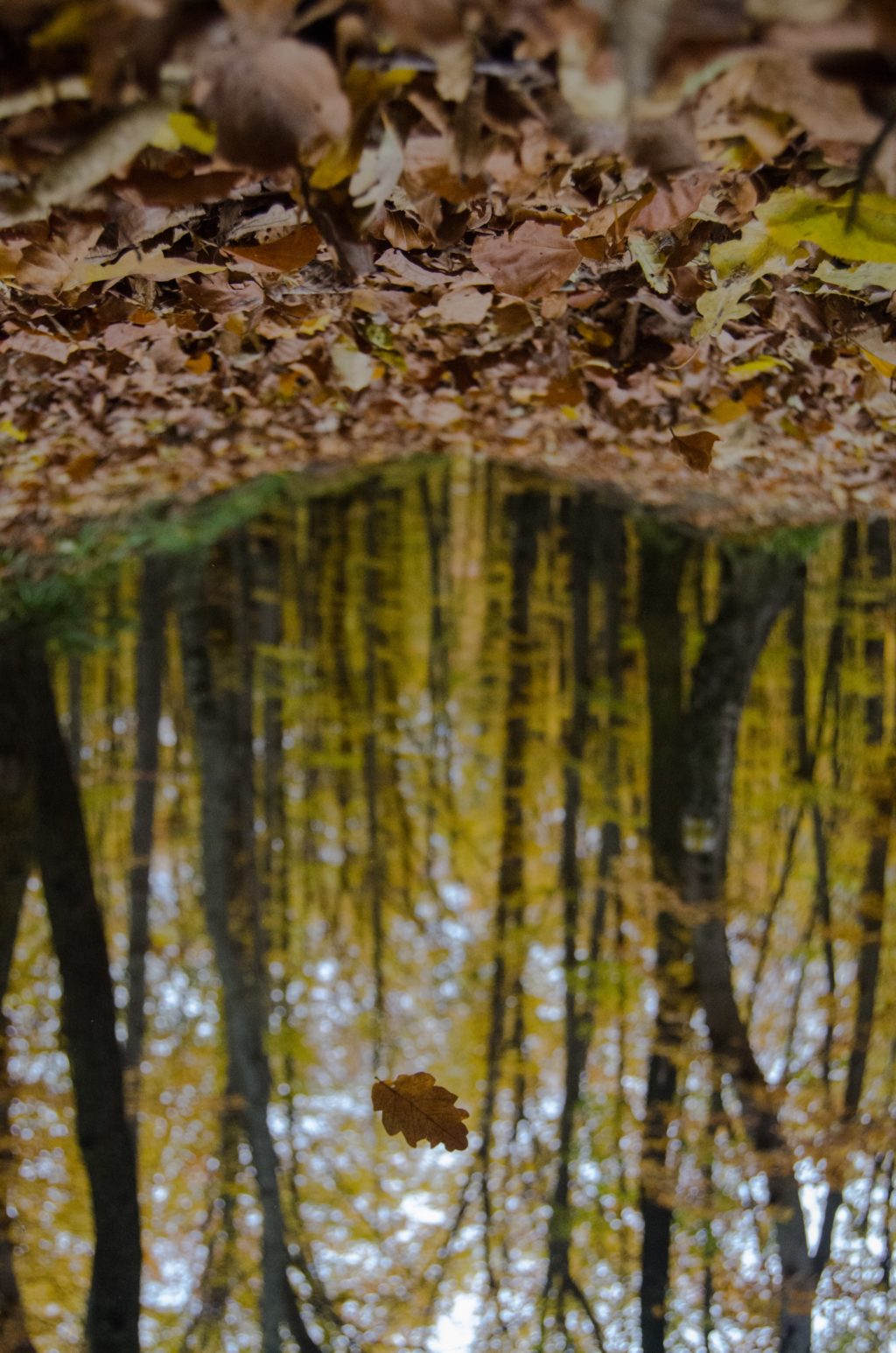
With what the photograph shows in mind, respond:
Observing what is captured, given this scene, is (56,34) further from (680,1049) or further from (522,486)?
(522,486)

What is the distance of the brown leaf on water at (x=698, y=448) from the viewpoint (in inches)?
54.5

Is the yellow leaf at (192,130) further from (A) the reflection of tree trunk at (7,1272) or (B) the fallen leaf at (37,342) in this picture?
(A) the reflection of tree trunk at (7,1272)

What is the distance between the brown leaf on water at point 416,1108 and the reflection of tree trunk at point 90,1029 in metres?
2.55

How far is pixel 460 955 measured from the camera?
3938mm

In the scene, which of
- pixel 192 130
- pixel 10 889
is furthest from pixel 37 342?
pixel 10 889

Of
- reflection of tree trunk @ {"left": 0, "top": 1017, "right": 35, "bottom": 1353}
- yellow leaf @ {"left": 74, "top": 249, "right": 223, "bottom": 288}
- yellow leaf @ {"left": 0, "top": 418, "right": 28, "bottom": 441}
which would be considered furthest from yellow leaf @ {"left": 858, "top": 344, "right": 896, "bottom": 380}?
reflection of tree trunk @ {"left": 0, "top": 1017, "right": 35, "bottom": 1353}

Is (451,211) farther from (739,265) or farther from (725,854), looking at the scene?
(725,854)

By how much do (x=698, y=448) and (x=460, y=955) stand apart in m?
3.00

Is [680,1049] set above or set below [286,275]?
below

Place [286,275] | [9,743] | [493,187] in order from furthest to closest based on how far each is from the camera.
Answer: [9,743] < [286,275] < [493,187]

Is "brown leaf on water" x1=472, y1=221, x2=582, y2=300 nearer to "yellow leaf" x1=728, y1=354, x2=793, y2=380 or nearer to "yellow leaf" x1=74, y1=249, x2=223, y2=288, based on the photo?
"yellow leaf" x1=74, y1=249, x2=223, y2=288

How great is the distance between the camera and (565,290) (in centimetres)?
134

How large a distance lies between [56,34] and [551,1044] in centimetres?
365

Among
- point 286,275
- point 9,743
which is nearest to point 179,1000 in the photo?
point 9,743
